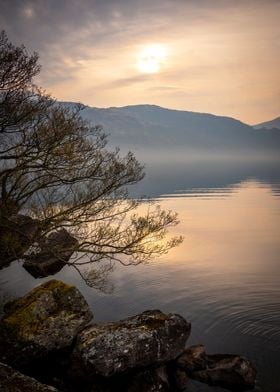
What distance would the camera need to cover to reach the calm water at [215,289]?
2380 centimetres

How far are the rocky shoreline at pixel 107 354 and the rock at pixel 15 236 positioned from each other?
10.9 ft

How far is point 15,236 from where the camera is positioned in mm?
22500

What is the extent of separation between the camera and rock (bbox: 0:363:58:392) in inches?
488

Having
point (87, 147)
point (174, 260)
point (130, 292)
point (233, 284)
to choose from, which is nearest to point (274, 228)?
point (174, 260)

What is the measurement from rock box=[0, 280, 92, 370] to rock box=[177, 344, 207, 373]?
532 cm

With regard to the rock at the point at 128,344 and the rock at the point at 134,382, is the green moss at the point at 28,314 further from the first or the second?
the rock at the point at 134,382

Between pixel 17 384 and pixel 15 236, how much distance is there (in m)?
11.1

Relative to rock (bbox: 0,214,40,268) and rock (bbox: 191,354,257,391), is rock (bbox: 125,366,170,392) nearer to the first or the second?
rock (bbox: 191,354,257,391)

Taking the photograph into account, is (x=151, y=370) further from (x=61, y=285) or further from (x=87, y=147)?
(x=87, y=147)

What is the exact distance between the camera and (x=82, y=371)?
17.8m

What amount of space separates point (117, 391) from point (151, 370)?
181 cm

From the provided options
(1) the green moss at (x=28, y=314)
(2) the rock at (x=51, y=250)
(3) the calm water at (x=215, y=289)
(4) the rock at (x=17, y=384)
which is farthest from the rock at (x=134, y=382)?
(2) the rock at (x=51, y=250)

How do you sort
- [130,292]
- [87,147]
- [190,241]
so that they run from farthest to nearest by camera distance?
[190,241] → [130,292] → [87,147]

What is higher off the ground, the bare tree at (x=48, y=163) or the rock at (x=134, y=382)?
the bare tree at (x=48, y=163)
